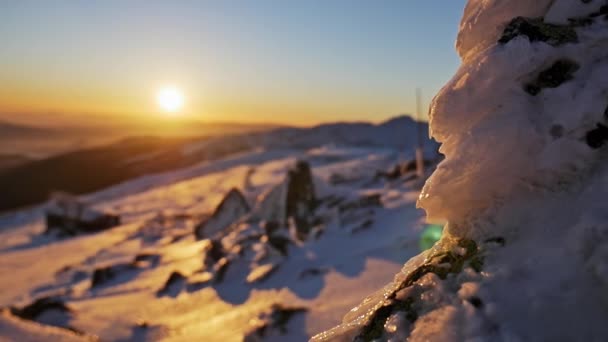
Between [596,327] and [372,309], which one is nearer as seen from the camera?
[596,327]

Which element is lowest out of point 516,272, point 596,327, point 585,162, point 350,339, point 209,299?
point 209,299

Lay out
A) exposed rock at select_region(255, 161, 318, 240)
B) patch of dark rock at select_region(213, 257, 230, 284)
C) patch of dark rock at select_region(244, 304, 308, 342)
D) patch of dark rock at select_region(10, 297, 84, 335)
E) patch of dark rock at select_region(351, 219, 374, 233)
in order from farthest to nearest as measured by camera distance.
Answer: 1. exposed rock at select_region(255, 161, 318, 240)
2. patch of dark rock at select_region(351, 219, 374, 233)
3. patch of dark rock at select_region(213, 257, 230, 284)
4. patch of dark rock at select_region(10, 297, 84, 335)
5. patch of dark rock at select_region(244, 304, 308, 342)

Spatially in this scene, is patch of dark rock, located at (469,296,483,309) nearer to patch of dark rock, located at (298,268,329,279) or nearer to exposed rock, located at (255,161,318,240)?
patch of dark rock, located at (298,268,329,279)

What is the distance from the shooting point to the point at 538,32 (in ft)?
8.51

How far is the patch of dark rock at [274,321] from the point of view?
5772 millimetres

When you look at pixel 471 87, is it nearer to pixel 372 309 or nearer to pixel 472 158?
pixel 472 158

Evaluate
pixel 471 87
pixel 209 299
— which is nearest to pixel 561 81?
pixel 471 87

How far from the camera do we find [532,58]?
250 cm

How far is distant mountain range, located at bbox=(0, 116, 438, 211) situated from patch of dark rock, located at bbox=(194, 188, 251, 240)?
23.5 metres

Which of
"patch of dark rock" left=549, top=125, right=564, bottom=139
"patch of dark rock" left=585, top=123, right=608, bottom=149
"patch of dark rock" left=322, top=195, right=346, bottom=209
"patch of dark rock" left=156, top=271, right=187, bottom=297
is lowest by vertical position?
"patch of dark rock" left=156, top=271, right=187, bottom=297

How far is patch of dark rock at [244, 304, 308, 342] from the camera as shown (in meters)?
5.77

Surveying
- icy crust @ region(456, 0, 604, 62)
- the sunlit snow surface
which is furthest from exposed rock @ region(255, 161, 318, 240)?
icy crust @ region(456, 0, 604, 62)

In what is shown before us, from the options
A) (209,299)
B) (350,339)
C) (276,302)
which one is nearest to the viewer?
(350,339)

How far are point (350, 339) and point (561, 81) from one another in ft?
5.73
